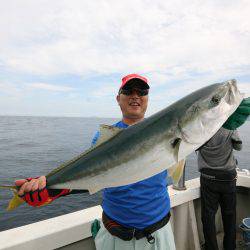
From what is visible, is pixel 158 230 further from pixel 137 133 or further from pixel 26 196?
pixel 26 196

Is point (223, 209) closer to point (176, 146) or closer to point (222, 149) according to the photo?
point (222, 149)

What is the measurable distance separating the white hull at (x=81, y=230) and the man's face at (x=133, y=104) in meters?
1.94

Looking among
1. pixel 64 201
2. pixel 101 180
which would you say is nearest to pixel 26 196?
pixel 101 180

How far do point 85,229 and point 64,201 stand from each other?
1291 cm

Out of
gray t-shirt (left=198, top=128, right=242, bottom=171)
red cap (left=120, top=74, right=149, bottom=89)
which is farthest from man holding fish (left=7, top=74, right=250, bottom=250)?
gray t-shirt (left=198, top=128, right=242, bottom=171)

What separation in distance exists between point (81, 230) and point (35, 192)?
5.54ft

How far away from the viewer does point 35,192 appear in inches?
113

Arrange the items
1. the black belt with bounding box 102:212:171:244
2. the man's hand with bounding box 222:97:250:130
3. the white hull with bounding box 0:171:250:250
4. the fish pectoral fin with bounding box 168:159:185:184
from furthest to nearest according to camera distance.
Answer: the white hull with bounding box 0:171:250:250, the black belt with bounding box 102:212:171:244, the man's hand with bounding box 222:97:250:130, the fish pectoral fin with bounding box 168:159:185:184

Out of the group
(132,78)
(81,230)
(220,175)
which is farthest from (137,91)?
(220,175)

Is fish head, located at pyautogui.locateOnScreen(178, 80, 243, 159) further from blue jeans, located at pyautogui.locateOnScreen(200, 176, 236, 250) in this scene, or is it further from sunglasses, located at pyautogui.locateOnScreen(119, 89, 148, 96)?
blue jeans, located at pyautogui.locateOnScreen(200, 176, 236, 250)

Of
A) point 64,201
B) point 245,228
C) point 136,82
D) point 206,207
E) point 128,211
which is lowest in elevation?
point 64,201

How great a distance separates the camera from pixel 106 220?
333 cm

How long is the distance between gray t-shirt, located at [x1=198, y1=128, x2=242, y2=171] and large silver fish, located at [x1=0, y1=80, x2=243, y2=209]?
3312mm

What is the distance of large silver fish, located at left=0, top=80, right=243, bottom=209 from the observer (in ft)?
8.10
